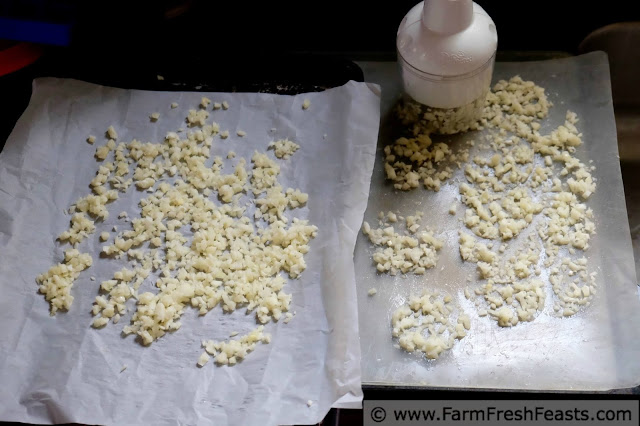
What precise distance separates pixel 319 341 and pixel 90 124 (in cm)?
45

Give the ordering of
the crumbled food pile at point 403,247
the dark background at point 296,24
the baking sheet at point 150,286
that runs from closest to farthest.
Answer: the baking sheet at point 150,286 → the crumbled food pile at point 403,247 → the dark background at point 296,24

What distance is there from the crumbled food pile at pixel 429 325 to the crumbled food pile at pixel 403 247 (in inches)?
1.6

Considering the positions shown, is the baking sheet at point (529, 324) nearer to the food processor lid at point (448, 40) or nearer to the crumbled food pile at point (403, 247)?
the crumbled food pile at point (403, 247)

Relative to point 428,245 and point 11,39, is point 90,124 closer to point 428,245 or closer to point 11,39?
point 11,39

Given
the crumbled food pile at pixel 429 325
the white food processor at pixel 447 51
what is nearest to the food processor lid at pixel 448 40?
the white food processor at pixel 447 51

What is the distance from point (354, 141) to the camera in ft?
3.05

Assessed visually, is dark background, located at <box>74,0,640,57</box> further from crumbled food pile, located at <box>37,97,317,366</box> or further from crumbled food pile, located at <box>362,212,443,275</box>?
crumbled food pile, located at <box>362,212,443,275</box>

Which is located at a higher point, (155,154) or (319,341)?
(155,154)

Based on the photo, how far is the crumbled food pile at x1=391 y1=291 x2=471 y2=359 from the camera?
2.59ft

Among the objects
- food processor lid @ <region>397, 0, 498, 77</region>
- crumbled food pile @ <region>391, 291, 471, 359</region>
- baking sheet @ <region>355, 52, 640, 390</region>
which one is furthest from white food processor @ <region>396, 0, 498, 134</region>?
crumbled food pile @ <region>391, 291, 471, 359</region>

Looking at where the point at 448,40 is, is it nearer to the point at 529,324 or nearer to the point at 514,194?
the point at 514,194

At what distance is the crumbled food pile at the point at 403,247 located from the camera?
85 cm

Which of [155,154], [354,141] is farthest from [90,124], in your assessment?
[354,141]

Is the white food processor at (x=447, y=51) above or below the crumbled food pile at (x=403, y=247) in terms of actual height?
above
